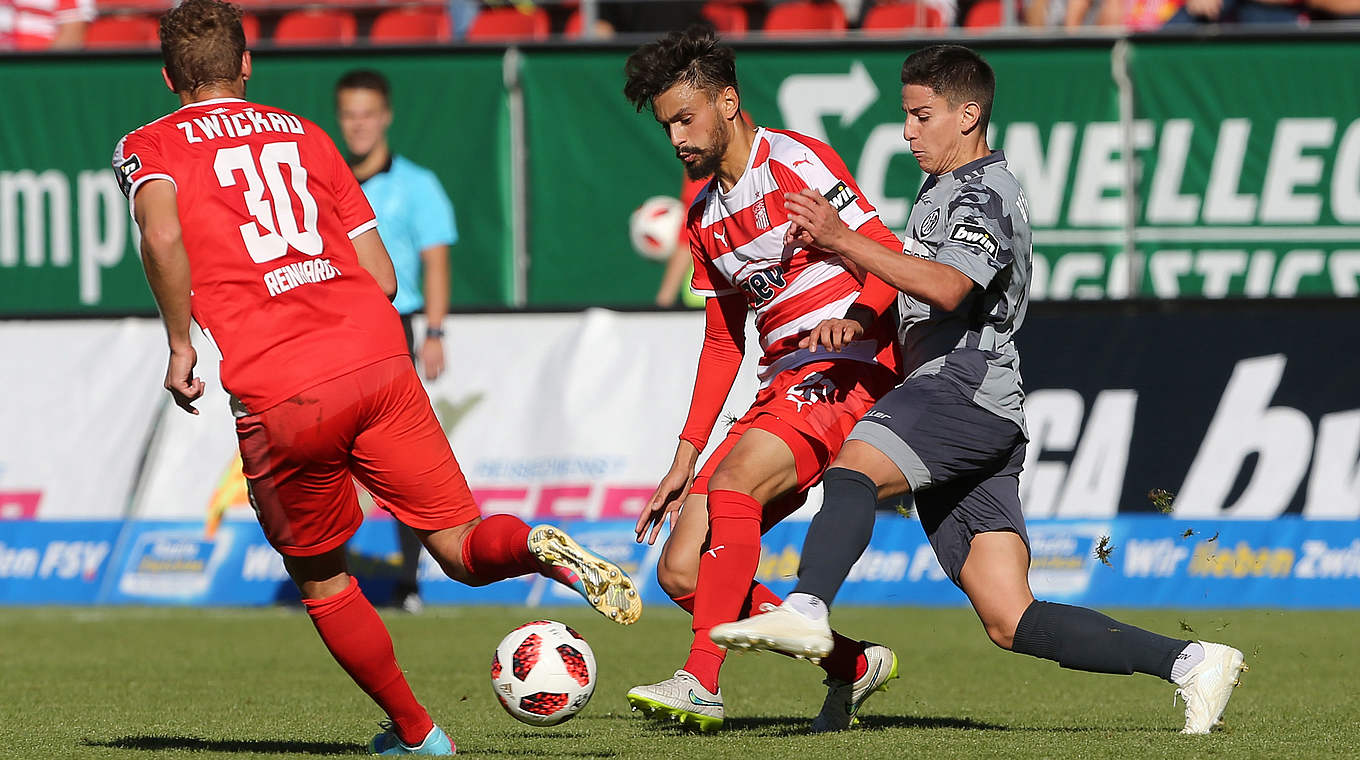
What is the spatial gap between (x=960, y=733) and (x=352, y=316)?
89.5 inches

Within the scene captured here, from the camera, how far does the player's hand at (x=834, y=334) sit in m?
5.36

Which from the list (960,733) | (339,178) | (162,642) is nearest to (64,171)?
(162,642)

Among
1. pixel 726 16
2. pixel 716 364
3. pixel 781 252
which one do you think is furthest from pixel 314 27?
pixel 781 252

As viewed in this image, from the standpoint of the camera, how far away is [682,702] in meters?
5.42

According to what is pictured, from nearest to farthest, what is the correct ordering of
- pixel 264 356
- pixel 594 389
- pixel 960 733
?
pixel 264 356 < pixel 960 733 < pixel 594 389

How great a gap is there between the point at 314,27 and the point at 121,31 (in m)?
1.67

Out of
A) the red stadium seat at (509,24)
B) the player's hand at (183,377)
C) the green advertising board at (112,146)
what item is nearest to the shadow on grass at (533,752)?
the player's hand at (183,377)

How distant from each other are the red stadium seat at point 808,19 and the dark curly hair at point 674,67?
334 inches

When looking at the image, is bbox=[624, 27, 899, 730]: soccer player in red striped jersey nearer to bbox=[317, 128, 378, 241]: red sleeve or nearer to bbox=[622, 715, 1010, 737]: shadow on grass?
bbox=[622, 715, 1010, 737]: shadow on grass

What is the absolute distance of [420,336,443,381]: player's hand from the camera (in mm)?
9953

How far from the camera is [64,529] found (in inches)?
426

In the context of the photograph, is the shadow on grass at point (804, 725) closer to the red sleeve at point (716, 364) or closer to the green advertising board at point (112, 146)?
the red sleeve at point (716, 364)

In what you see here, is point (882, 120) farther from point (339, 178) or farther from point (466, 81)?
point (339, 178)

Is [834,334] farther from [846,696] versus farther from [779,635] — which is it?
[846,696]
